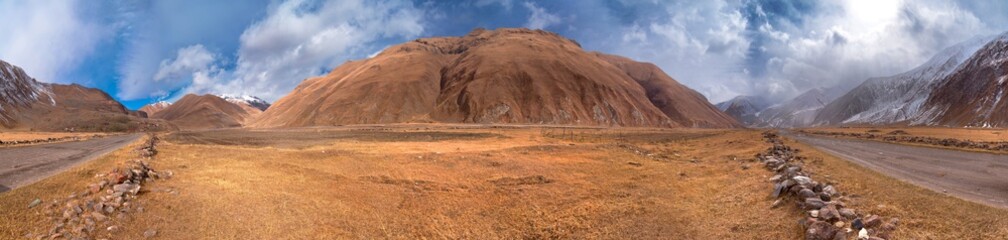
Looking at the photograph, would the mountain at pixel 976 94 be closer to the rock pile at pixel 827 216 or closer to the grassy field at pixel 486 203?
the grassy field at pixel 486 203

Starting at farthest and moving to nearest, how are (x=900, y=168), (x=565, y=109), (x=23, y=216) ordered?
(x=565, y=109), (x=900, y=168), (x=23, y=216)

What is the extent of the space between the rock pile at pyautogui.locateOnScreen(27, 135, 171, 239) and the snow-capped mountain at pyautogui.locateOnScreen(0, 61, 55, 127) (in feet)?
443

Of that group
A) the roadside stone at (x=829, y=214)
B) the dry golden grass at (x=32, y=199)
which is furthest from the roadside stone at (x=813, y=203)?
the dry golden grass at (x=32, y=199)

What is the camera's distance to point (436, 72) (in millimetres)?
158375

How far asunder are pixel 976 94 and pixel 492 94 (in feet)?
468

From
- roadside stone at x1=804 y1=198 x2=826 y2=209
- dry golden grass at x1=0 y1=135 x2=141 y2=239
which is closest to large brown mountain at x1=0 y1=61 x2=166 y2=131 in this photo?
dry golden grass at x1=0 y1=135 x2=141 y2=239

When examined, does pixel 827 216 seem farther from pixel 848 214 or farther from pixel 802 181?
pixel 802 181

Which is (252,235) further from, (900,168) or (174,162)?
(900,168)

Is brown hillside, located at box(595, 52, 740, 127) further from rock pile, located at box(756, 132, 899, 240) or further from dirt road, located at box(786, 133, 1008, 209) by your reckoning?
rock pile, located at box(756, 132, 899, 240)

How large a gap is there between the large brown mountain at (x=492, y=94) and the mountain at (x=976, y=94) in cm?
6542

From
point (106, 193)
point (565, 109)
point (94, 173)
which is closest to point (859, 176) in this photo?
point (106, 193)

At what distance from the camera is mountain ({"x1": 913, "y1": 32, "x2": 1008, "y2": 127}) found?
124m

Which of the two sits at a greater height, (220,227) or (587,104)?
(587,104)

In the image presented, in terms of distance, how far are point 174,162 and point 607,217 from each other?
19.6 meters
